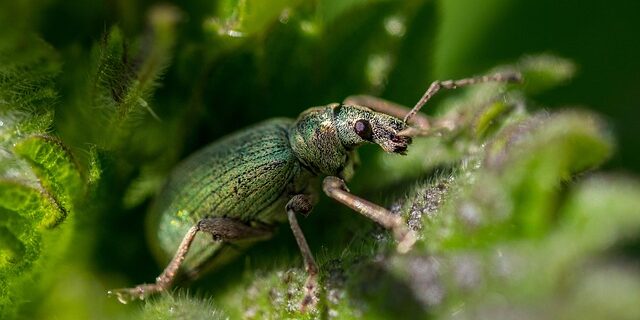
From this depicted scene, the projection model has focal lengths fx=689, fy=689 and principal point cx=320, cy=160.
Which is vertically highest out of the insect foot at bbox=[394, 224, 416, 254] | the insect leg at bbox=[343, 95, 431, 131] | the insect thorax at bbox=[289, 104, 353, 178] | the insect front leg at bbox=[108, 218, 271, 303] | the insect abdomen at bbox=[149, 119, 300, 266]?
the insect foot at bbox=[394, 224, 416, 254]

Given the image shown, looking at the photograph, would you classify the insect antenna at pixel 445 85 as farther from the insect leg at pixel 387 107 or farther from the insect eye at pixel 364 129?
the insect eye at pixel 364 129

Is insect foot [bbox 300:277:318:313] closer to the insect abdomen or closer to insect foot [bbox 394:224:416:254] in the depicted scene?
insect foot [bbox 394:224:416:254]

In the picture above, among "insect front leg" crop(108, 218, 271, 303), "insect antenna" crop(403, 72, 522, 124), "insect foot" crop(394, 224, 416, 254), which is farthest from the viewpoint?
"insect antenna" crop(403, 72, 522, 124)

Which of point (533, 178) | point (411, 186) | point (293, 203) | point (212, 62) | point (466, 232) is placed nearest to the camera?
point (533, 178)

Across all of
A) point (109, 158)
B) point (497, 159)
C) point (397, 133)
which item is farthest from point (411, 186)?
point (109, 158)

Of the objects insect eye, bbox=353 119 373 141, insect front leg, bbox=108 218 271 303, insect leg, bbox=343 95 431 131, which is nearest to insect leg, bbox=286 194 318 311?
insect front leg, bbox=108 218 271 303

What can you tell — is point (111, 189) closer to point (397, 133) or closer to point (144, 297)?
point (144, 297)
